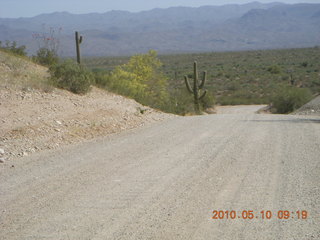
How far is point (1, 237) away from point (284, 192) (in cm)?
404

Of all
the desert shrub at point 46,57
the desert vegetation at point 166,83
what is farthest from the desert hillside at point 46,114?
the desert shrub at point 46,57

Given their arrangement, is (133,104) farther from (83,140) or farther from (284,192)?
(284,192)

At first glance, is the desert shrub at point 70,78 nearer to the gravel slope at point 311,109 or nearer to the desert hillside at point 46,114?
the desert hillside at point 46,114

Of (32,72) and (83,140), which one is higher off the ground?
(32,72)

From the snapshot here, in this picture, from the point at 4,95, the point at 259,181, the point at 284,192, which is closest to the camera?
the point at 284,192

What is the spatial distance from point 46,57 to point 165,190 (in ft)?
58.6

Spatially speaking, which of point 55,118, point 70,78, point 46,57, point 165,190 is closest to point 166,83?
point 46,57

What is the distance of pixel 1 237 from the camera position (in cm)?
595

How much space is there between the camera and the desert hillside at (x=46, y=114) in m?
12.1

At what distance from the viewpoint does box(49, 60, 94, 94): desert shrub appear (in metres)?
Result: 18.4

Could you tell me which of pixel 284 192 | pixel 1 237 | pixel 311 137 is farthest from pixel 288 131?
pixel 1 237

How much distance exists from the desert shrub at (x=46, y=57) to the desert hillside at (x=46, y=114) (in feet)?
11.5
